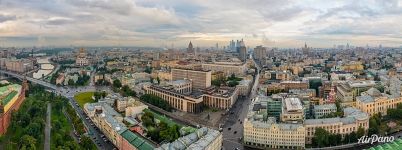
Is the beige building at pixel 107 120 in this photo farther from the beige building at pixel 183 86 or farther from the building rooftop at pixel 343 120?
the building rooftop at pixel 343 120

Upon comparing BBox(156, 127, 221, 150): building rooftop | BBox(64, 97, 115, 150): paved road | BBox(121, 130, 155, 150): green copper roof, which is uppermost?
BBox(156, 127, 221, 150): building rooftop

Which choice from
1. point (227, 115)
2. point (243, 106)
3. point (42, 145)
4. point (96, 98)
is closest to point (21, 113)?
point (42, 145)

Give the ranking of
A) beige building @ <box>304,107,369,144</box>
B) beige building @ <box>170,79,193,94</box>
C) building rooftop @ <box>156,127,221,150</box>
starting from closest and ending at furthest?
1. building rooftop @ <box>156,127,221,150</box>
2. beige building @ <box>304,107,369,144</box>
3. beige building @ <box>170,79,193,94</box>

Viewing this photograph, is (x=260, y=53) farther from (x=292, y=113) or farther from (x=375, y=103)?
(x=292, y=113)

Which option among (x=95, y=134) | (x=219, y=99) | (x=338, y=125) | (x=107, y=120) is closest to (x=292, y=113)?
A: (x=338, y=125)

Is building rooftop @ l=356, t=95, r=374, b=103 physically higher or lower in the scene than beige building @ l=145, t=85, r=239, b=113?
higher

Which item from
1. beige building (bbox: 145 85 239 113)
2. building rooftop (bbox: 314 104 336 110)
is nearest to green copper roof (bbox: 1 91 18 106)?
beige building (bbox: 145 85 239 113)

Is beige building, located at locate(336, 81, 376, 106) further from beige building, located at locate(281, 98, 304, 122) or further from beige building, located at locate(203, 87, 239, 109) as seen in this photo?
beige building, located at locate(203, 87, 239, 109)
